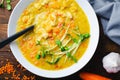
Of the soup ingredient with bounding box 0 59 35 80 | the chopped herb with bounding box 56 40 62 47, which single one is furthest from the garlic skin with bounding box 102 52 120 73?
the soup ingredient with bounding box 0 59 35 80

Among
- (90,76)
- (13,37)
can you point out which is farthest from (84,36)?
(13,37)

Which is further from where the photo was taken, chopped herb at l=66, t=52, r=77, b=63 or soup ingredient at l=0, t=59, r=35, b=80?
soup ingredient at l=0, t=59, r=35, b=80

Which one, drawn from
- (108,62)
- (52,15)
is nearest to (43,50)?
(52,15)

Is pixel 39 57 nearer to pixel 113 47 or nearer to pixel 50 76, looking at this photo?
pixel 50 76

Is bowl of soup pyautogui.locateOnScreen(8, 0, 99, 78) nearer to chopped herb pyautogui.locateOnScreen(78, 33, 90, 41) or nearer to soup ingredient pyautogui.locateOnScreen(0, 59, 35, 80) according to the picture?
chopped herb pyautogui.locateOnScreen(78, 33, 90, 41)

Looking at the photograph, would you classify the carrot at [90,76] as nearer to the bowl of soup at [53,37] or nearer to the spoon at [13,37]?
the bowl of soup at [53,37]

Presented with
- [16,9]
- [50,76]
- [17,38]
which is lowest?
[50,76]

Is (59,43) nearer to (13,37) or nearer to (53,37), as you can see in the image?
(53,37)
